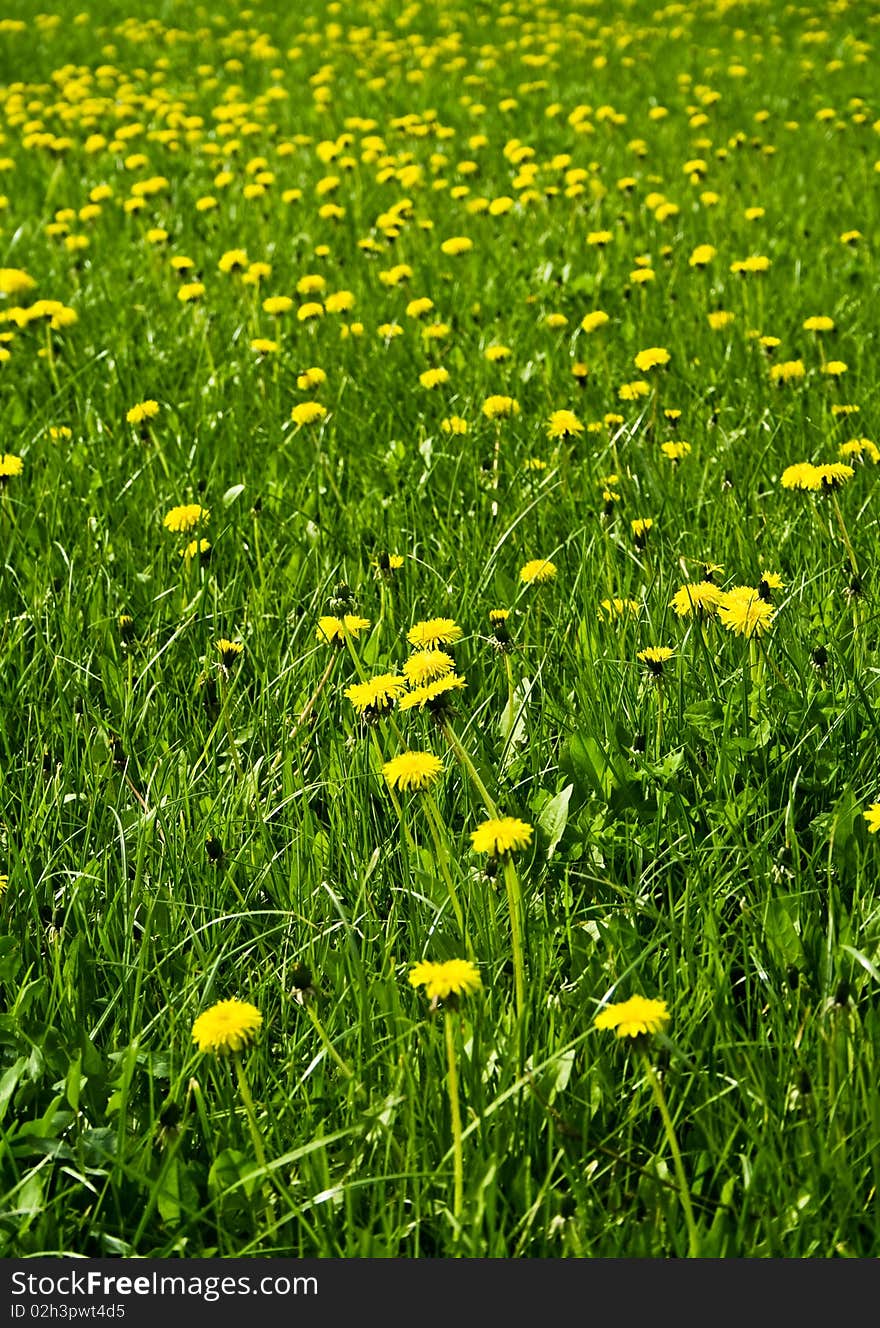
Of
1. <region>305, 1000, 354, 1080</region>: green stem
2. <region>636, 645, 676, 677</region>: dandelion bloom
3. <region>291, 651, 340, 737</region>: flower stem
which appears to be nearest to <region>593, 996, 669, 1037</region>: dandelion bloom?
<region>305, 1000, 354, 1080</region>: green stem

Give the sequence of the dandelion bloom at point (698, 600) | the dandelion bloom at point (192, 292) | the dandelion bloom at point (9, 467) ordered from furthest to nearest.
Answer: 1. the dandelion bloom at point (192, 292)
2. the dandelion bloom at point (9, 467)
3. the dandelion bloom at point (698, 600)

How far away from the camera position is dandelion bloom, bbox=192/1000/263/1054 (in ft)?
4.37

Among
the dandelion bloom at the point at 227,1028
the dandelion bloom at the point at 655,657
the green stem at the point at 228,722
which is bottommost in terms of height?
the green stem at the point at 228,722

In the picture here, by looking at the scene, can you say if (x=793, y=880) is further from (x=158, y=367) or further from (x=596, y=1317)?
(x=158, y=367)

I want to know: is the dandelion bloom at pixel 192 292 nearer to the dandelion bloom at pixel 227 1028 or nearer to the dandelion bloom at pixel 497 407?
the dandelion bloom at pixel 497 407

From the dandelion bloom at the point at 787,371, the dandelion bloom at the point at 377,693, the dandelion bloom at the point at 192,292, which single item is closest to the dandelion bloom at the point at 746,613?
the dandelion bloom at the point at 377,693

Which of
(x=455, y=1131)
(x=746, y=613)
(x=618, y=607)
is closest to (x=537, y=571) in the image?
(x=618, y=607)

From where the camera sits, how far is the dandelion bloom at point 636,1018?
130cm

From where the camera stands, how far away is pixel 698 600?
2072mm

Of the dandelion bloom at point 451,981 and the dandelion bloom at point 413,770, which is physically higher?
the dandelion bloom at point 413,770

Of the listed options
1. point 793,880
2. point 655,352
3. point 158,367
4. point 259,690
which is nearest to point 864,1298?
point 793,880

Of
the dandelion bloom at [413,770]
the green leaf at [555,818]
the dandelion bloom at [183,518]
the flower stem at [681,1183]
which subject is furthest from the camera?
the dandelion bloom at [183,518]

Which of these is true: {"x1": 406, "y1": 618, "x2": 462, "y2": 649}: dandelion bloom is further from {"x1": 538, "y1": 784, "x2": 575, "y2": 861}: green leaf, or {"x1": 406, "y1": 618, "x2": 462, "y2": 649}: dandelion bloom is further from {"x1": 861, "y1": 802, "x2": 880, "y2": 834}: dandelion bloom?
{"x1": 861, "y1": 802, "x2": 880, "y2": 834}: dandelion bloom

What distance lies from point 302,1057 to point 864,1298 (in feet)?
2.17
